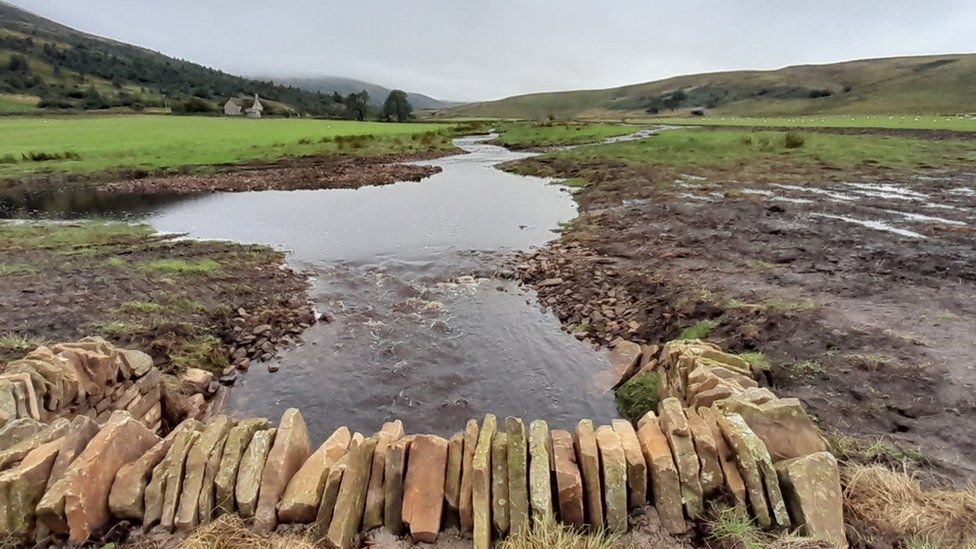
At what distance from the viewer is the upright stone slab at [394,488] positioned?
16.6ft

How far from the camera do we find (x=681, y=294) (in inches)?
542

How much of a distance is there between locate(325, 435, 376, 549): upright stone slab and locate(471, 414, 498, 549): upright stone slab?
1.48 ft

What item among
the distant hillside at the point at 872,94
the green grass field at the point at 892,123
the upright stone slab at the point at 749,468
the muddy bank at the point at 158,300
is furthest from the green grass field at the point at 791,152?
the distant hillside at the point at 872,94

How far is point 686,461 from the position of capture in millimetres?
5078

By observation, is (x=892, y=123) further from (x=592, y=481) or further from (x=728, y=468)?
(x=592, y=481)

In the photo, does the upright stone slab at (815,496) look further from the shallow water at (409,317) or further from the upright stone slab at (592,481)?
the shallow water at (409,317)

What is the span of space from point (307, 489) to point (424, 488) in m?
1.23

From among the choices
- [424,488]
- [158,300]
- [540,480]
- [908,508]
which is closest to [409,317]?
[158,300]

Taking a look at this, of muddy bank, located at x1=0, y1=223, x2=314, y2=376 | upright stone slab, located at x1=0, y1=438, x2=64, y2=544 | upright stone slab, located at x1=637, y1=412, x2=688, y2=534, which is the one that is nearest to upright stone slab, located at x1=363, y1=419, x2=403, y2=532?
upright stone slab, located at x1=637, y1=412, x2=688, y2=534

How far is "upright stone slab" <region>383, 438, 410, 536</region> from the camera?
506 cm

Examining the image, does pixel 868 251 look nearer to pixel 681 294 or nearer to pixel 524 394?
pixel 681 294

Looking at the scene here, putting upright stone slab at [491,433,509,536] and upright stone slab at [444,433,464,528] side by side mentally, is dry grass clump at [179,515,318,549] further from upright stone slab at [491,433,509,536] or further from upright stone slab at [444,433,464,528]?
upright stone slab at [491,433,509,536]

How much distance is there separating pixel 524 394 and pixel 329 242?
16.4m

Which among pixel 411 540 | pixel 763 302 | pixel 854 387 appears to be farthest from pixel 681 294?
pixel 411 540
